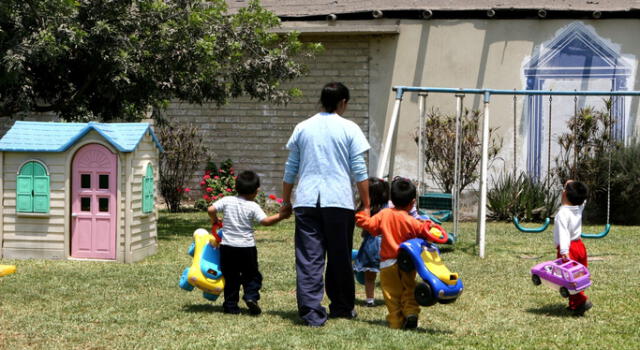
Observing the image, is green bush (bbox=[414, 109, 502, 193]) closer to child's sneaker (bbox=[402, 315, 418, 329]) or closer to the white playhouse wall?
the white playhouse wall

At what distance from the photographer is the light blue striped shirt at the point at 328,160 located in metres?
6.74

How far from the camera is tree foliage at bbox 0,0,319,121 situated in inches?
471

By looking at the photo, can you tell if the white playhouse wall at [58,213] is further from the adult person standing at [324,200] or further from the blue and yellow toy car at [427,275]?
the blue and yellow toy car at [427,275]

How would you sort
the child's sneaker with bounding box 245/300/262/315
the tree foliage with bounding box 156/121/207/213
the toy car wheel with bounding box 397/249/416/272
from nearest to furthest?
the toy car wheel with bounding box 397/249/416/272
the child's sneaker with bounding box 245/300/262/315
the tree foliage with bounding box 156/121/207/213

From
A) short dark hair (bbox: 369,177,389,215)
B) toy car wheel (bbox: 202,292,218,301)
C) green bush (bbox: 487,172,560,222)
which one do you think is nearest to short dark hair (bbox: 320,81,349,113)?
short dark hair (bbox: 369,177,389,215)

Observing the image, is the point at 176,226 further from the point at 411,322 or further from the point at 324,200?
the point at 411,322

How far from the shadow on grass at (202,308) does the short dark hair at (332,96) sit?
1906 millimetres

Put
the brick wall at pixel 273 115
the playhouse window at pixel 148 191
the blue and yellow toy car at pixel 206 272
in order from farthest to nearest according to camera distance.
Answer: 1. the brick wall at pixel 273 115
2. the playhouse window at pixel 148 191
3. the blue and yellow toy car at pixel 206 272

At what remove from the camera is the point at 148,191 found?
1081 centimetres

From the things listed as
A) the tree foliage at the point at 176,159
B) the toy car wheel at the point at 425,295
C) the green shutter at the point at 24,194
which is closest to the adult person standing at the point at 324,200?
the toy car wheel at the point at 425,295

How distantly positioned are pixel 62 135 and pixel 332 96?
473 centimetres

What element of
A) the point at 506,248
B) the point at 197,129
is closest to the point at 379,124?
the point at 197,129

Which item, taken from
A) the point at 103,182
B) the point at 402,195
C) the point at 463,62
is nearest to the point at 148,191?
the point at 103,182

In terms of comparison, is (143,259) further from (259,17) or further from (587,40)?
(587,40)
